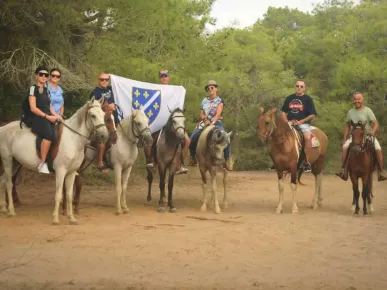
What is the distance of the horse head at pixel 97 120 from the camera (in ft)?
34.0

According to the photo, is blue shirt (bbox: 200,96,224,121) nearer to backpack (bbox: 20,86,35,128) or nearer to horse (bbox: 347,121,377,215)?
horse (bbox: 347,121,377,215)

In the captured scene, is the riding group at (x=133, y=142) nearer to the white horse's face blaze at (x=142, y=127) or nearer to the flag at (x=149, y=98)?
the white horse's face blaze at (x=142, y=127)

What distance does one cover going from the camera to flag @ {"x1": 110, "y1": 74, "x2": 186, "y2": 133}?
41.4ft

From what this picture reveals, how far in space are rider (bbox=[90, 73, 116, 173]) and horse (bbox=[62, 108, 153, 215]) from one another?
0.85 ft

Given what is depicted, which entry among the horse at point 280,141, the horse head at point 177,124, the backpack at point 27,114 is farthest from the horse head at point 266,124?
the backpack at point 27,114

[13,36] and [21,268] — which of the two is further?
[13,36]

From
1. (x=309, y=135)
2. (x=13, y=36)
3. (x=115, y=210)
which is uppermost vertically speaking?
(x=13, y=36)

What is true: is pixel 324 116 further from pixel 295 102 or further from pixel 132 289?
pixel 132 289

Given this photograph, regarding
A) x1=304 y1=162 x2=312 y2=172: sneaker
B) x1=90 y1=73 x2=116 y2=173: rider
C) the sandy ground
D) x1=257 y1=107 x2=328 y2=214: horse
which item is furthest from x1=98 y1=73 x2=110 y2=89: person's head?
x1=304 y1=162 x2=312 y2=172: sneaker

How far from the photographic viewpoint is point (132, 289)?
6.13 meters

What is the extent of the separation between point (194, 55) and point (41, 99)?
10.7m

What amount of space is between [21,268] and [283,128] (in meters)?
7.19

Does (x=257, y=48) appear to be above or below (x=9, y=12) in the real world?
above

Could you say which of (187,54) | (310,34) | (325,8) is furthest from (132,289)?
(325,8)
